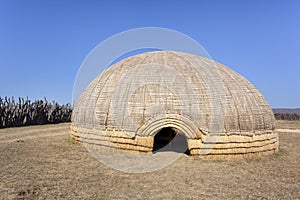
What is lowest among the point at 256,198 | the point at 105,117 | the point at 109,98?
the point at 256,198

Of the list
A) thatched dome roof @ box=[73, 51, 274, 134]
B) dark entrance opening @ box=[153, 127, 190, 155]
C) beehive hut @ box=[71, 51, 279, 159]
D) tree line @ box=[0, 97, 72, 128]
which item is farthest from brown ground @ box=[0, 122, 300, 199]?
tree line @ box=[0, 97, 72, 128]

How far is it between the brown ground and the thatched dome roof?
152 cm

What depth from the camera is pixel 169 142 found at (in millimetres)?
13422

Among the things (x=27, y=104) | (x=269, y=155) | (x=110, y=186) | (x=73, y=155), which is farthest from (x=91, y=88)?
(x=27, y=104)

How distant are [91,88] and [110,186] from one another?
21.4 feet

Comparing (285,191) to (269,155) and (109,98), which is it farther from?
(109,98)

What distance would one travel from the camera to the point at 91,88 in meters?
12.4

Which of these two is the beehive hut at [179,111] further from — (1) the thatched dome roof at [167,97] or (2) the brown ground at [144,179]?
(2) the brown ground at [144,179]

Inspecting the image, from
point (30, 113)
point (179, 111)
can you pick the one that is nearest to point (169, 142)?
point (179, 111)

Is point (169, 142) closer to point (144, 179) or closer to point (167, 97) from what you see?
point (167, 97)

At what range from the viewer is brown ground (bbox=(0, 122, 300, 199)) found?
20.5 ft

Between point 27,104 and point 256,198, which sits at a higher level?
point 27,104

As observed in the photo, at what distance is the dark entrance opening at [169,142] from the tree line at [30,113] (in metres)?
15.4

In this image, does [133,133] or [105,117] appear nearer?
[133,133]
